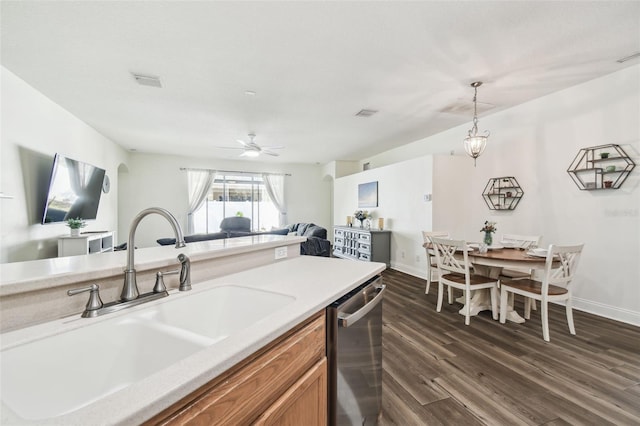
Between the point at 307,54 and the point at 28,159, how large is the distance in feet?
10.9

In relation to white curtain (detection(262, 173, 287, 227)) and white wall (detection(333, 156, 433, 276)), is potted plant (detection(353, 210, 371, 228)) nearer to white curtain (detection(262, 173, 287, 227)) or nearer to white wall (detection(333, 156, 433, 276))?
white wall (detection(333, 156, 433, 276))

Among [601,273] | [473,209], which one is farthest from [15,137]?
[601,273]

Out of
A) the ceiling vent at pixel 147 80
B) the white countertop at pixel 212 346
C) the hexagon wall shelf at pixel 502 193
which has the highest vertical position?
the ceiling vent at pixel 147 80

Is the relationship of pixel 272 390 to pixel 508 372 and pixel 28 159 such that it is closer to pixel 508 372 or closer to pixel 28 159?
pixel 508 372

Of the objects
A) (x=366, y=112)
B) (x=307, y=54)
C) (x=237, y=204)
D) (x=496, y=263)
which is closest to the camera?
(x=307, y=54)

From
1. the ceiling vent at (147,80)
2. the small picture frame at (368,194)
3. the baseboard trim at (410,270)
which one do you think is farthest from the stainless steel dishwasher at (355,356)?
the small picture frame at (368,194)

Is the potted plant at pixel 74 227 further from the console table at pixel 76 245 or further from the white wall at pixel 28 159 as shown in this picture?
the white wall at pixel 28 159

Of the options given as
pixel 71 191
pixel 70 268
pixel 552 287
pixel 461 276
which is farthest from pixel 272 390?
pixel 71 191

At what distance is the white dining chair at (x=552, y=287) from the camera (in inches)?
93.2

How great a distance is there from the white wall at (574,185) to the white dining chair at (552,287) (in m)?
0.84

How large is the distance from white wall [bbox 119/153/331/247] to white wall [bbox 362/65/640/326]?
184 inches

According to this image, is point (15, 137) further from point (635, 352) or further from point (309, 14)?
point (635, 352)

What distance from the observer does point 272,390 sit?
2.55 ft

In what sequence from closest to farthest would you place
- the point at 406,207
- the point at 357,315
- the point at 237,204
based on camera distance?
the point at 357,315 < the point at 406,207 < the point at 237,204
